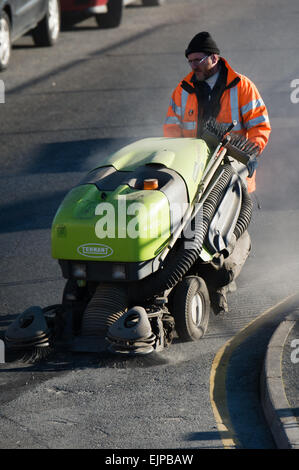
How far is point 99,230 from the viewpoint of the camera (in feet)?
23.4

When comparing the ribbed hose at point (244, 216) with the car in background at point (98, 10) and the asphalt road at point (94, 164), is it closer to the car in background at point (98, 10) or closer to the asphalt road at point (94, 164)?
the asphalt road at point (94, 164)

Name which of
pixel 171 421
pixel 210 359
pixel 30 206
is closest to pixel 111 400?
pixel 171 421

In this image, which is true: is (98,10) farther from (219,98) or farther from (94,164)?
(219,98)

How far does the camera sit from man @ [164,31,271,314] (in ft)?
27.8

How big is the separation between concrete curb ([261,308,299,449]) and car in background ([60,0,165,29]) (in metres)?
13.1

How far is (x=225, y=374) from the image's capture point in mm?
7203

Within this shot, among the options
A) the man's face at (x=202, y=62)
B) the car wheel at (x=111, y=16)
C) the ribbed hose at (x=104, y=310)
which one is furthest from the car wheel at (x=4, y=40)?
the ribbed hose at (x=104, y=310)

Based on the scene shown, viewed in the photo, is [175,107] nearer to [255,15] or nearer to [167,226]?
[167,226]

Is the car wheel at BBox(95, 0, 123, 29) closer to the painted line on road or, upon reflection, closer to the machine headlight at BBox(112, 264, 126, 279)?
the painted line on road

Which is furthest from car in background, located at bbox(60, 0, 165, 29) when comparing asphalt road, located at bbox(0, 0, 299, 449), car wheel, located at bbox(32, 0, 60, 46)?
car wheel, located at bbox(32, 0, 60, 46)

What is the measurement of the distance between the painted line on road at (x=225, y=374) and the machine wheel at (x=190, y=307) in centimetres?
27

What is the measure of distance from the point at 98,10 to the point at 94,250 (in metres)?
13.4

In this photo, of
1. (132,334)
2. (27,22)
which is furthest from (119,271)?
(27,22)
